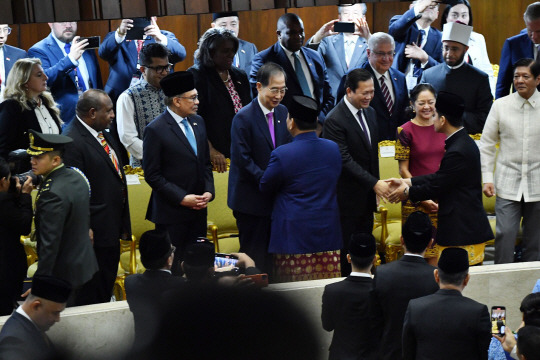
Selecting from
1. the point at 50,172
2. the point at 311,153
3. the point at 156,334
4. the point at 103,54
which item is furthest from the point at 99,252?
the point at 156,334

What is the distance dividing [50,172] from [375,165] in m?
1.87

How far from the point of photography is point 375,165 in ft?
14.8

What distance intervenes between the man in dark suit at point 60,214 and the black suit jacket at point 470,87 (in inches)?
105

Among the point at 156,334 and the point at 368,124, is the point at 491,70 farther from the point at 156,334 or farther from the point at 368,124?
the point at 156,334

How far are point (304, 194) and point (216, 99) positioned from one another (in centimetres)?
120

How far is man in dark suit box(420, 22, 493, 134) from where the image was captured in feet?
17.0

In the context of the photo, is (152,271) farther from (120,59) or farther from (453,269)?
(120,59)

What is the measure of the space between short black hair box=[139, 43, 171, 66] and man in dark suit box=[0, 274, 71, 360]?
2.19 meters

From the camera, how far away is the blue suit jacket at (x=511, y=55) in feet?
18.1

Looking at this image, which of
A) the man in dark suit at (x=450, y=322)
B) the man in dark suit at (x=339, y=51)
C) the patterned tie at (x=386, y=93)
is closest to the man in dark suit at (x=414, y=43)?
the man in dark suit at (x=339, y=51)

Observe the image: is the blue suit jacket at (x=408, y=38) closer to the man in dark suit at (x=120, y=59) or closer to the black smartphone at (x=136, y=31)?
the man in dark suit at (x=120, y=59)

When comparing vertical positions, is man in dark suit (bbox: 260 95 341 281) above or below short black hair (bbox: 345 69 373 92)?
below

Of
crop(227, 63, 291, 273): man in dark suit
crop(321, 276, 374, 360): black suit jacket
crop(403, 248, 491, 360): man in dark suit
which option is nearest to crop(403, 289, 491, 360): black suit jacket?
crop(403, 248, 491, 360): man in dark suit

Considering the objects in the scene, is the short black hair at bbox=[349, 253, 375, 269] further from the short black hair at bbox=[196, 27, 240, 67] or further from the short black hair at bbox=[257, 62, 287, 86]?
the short black hair at bbox=[196, 27, 240, 67]
